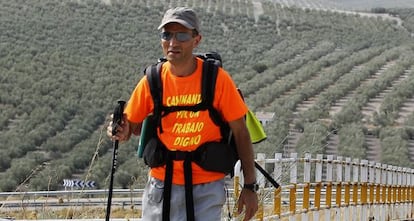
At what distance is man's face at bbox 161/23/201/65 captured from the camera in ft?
18.6

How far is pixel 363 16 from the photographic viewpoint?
72.3 m

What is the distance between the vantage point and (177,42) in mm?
5691

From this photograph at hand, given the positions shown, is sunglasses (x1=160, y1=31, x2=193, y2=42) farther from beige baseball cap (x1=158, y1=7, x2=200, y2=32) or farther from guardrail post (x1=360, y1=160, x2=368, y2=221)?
guardrail post (x1=360, y1=160, x2=368, y2=221)

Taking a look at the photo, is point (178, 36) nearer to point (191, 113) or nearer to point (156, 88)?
point (156, 88)

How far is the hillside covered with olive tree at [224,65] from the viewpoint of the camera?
25.9 metres

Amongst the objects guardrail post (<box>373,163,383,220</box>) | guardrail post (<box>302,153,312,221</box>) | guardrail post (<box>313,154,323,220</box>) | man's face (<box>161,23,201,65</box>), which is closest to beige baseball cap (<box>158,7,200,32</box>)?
man's face (<box>161,23,201,65</box>)

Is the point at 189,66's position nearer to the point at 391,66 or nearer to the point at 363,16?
the point at 391,66

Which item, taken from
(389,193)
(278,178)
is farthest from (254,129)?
(389,193)

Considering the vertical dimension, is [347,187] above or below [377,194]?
above

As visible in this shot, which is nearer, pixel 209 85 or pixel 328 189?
pixel 209 85

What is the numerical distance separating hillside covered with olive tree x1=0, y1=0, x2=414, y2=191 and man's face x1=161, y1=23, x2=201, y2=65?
151 inches

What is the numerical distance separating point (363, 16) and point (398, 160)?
45808 mm

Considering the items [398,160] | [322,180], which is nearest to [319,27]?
[398,160]

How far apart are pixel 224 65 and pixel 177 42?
40259mm
